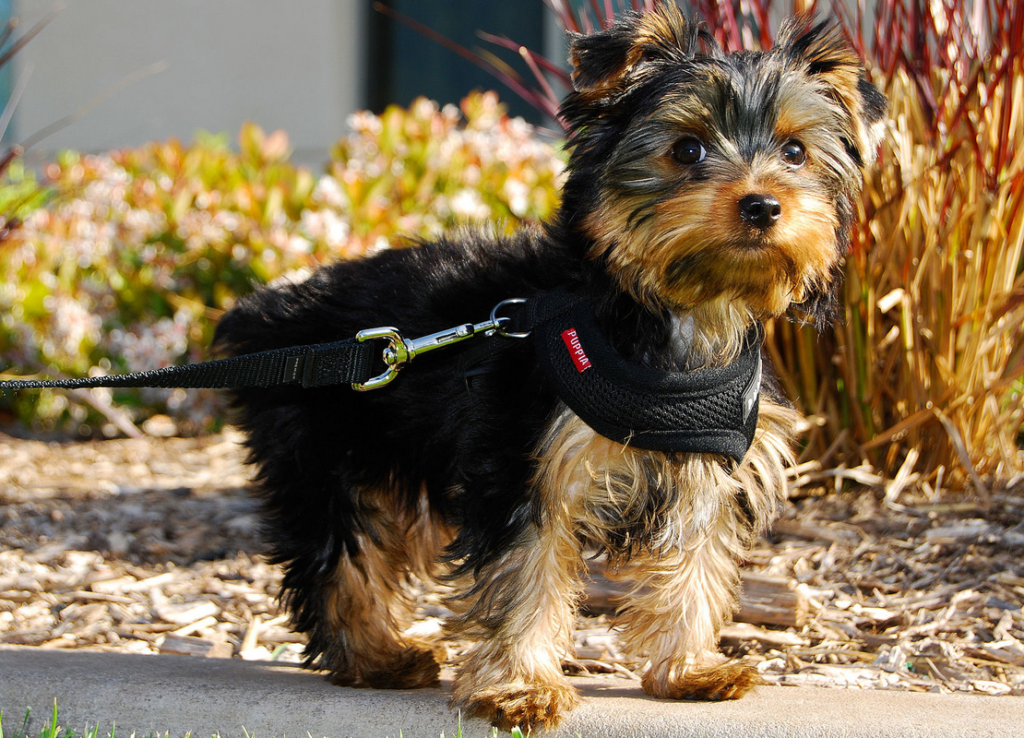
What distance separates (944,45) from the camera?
434 cm

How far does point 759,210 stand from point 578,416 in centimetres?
69

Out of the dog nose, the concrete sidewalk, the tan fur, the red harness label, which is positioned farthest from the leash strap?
the dog nose

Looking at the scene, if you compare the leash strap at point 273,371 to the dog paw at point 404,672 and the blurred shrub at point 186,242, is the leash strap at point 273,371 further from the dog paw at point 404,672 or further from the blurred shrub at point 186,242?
the blurred shrub at point 186,242

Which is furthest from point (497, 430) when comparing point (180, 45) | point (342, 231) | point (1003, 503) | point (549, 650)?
point (180, 45)

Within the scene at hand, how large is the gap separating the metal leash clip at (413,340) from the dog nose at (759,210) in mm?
699

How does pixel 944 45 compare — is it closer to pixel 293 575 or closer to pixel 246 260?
pixel 293 575

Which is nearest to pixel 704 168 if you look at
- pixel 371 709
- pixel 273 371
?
pixel 273 371

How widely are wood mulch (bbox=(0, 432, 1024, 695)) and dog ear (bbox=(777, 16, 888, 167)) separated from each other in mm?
1608

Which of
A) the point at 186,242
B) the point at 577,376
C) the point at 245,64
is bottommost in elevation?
the point at 186,242

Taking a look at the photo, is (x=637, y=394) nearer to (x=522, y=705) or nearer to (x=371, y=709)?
(x=522, y=705)

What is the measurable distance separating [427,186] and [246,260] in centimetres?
135

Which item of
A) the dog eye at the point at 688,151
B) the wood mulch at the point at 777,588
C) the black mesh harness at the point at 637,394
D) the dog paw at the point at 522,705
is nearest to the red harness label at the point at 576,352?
the black mesh harness at the point at 637,394

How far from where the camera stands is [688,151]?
8.88ft

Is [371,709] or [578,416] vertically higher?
[578,416]
